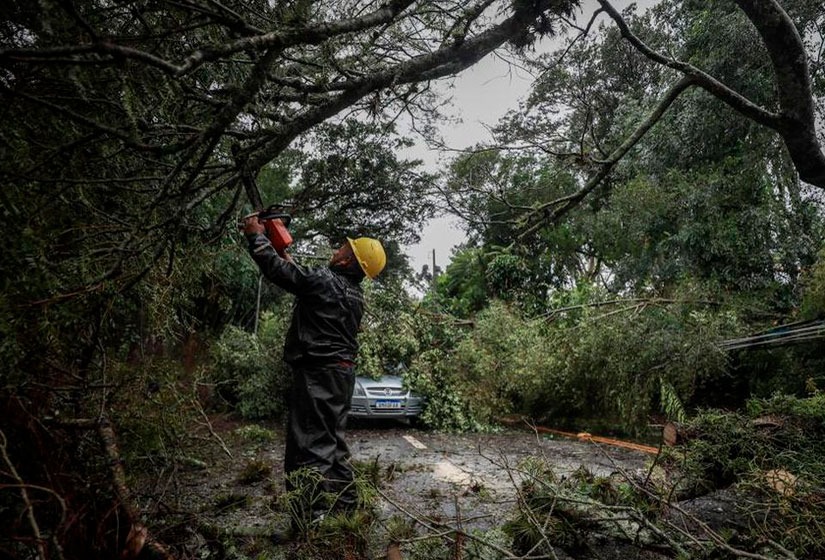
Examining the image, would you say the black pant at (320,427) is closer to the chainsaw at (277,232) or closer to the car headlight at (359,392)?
the chainsaw at (277,232)

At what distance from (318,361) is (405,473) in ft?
7.81

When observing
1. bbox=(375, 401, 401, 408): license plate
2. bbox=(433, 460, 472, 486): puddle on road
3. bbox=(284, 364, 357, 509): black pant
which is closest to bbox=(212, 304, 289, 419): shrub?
bbox=(375, 401, 401, 408): license plate

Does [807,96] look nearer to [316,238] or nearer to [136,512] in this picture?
[136,512]

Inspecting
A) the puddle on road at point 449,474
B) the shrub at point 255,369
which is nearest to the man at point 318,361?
the puddle on road at point 449,474

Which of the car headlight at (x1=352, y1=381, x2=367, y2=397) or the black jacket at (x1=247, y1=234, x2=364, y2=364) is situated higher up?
the black jacket at (x1=247, y1=234, x2=364, y2=364)

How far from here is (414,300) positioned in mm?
9719

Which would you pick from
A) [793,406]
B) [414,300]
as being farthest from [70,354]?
[414,300]

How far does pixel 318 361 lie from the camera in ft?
10.8

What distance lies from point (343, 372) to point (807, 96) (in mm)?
4403

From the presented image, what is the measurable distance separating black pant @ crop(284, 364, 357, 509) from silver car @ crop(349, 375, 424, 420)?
4.91 meters

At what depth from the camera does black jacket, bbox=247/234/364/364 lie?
321 cm

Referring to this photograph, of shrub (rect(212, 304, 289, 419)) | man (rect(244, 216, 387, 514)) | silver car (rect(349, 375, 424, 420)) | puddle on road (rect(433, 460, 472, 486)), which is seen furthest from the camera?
shrub (rect(212, 304, 289, 419))

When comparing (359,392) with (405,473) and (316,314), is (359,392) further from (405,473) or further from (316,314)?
(316,314)

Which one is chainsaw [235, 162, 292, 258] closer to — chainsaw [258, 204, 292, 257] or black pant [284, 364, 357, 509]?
chainsaw [258, 204, 292, 257]
